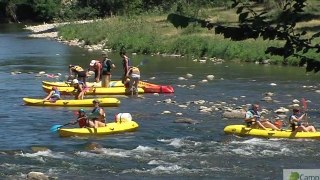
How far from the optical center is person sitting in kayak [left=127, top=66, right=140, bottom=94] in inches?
979

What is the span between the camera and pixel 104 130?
1798 cm

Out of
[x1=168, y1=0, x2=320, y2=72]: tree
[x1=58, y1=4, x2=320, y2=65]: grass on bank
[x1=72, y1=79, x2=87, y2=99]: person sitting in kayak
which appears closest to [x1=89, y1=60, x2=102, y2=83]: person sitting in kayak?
[x1=72, y1=79, x2=87, y2=99]: person sitting in kayak

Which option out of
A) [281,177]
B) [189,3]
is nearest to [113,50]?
[189,3]

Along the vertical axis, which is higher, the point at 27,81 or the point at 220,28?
the point at 220,28

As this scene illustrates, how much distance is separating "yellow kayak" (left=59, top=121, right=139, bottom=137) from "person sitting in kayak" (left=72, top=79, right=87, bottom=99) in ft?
16.8

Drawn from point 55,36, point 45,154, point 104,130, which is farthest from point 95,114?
point 55,36

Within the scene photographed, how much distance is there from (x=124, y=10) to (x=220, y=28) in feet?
200

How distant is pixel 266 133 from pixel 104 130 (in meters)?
4.16

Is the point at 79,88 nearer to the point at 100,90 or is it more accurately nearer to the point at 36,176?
the point at 100,90

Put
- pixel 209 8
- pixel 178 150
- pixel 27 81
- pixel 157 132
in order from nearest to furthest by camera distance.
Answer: pixel 178 150 → pixel 157 132 → pixel 27 81 → pixel 209 8

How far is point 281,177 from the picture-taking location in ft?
45.1

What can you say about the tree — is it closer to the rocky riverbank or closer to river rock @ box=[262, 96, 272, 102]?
river rock @ box=[262, 96, 272, 102]

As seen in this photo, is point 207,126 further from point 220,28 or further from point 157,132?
point 220,28

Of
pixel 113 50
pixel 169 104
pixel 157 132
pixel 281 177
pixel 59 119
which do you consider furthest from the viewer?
pixel 113 50
